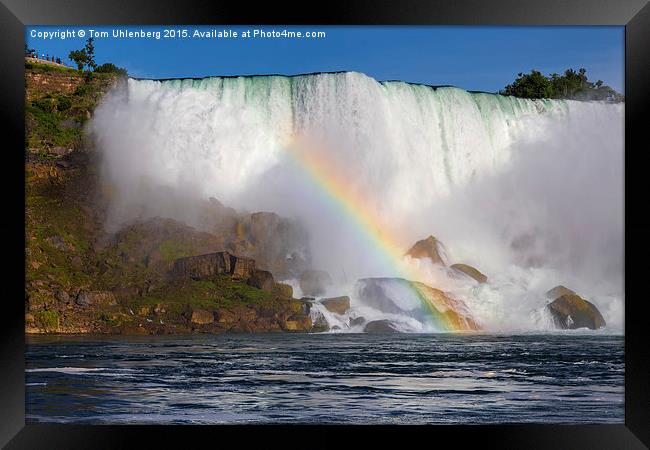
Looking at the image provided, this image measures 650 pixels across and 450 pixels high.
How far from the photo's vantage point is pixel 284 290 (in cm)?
3023

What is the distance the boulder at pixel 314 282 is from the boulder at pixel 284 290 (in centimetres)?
37

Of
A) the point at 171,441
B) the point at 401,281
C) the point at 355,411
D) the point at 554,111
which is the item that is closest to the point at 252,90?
the point at 401,281

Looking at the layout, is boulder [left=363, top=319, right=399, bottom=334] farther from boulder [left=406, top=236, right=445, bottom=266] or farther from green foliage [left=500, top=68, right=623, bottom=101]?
green foliage [left=500, top=68, right=623, bottom=101]

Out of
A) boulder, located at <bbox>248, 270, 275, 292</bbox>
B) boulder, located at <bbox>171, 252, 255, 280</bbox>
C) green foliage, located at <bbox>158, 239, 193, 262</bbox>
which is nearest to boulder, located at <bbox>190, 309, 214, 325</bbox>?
boulder, located at <bbox>171, 252, 255, 280</bbox>

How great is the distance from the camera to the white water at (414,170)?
30.4 m

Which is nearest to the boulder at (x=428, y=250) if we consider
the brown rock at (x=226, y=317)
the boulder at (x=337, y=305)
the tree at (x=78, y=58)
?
the boulder at (x=337, y=305)

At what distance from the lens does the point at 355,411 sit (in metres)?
16.2

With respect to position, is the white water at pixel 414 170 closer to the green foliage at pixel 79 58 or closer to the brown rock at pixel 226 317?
the green foliage at pixel 79 58

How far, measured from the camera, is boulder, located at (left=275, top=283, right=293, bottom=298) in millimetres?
Answer: 30141

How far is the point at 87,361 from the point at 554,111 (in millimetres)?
16412

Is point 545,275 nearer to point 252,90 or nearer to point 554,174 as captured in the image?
point 554,174

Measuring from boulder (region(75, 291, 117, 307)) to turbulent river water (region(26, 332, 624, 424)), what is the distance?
3.18 metres

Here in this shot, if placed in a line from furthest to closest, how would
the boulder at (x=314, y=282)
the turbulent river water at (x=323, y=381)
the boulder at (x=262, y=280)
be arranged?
the boulder at (x=314, y=282), the boulder at (x=262, y=280), the turbulent river water at (x=323, y=381)

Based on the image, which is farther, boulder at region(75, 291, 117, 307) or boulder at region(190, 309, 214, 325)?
boulder at region(75, 291, 117, 307)
